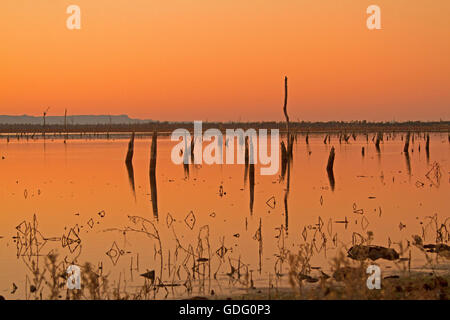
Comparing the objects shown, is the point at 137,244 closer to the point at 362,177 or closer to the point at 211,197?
the point at 211,197

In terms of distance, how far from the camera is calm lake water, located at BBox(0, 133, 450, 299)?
516 inches

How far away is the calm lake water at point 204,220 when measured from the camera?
1310 centimetres

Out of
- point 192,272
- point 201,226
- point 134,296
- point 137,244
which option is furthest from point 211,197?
point 134,296

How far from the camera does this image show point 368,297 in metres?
9.16

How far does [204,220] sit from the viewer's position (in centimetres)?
2002

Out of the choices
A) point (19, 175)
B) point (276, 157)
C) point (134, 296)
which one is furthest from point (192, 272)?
point (276, 157)

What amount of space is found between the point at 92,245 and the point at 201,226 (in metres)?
4.01

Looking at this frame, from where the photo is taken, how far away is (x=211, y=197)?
86.6 feet
